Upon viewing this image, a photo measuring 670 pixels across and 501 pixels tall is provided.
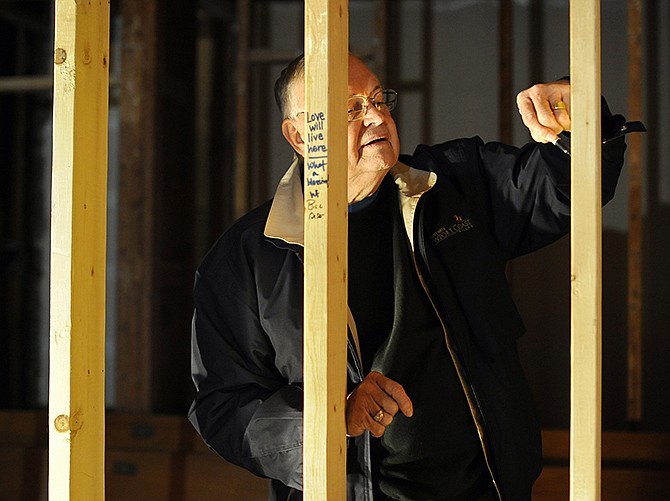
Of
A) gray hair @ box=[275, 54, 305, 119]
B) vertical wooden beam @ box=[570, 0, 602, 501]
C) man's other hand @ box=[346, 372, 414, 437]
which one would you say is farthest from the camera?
gray hair @ box=[275, 54, 305, 119]

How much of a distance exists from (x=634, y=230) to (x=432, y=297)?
200cm

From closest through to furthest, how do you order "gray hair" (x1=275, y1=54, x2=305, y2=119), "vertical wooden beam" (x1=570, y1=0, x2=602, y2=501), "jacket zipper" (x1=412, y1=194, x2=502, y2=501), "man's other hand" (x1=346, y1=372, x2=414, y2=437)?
"vertical wooden beam" (x1=570, y1=0, x2=602, y2=501)
"man's other hand" (x1=346, y1=372, x2=414, y2=437)
"jacket zipper" (x1=412, y1=194, x2=502, y2=501)
"gray hair" (x1=275, y1=54, x2=305, y2=119)

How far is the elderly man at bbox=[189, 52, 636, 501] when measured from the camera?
1.67 metres

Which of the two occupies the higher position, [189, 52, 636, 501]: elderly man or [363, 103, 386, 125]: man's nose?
[363, 103, 386, 125]: man's nose

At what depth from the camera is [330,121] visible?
1.29m

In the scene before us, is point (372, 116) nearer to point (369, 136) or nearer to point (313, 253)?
point (369, 136)

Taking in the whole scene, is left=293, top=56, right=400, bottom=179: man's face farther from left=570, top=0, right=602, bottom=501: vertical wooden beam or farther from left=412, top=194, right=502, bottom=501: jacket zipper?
left=570, top=0, right=602, bottom=501: vertical wooden beam

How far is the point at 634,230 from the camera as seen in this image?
3.48 m

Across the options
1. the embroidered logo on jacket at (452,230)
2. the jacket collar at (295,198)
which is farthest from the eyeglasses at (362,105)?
the embroidered logo on jacket at (452,230)

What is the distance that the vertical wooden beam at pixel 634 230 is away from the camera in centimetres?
345

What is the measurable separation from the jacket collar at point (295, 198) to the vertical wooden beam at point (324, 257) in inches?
15.8

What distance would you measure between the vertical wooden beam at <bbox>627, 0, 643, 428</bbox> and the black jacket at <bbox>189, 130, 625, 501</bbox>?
5.87 feet

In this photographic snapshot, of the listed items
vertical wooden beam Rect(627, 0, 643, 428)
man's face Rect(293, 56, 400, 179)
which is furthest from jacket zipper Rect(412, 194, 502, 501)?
vertical wooden beam Rect(627, 0, 643, 428)

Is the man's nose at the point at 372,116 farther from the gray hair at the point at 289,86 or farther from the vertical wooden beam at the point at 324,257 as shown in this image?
the vertical wooden beam at the point at 324,257
